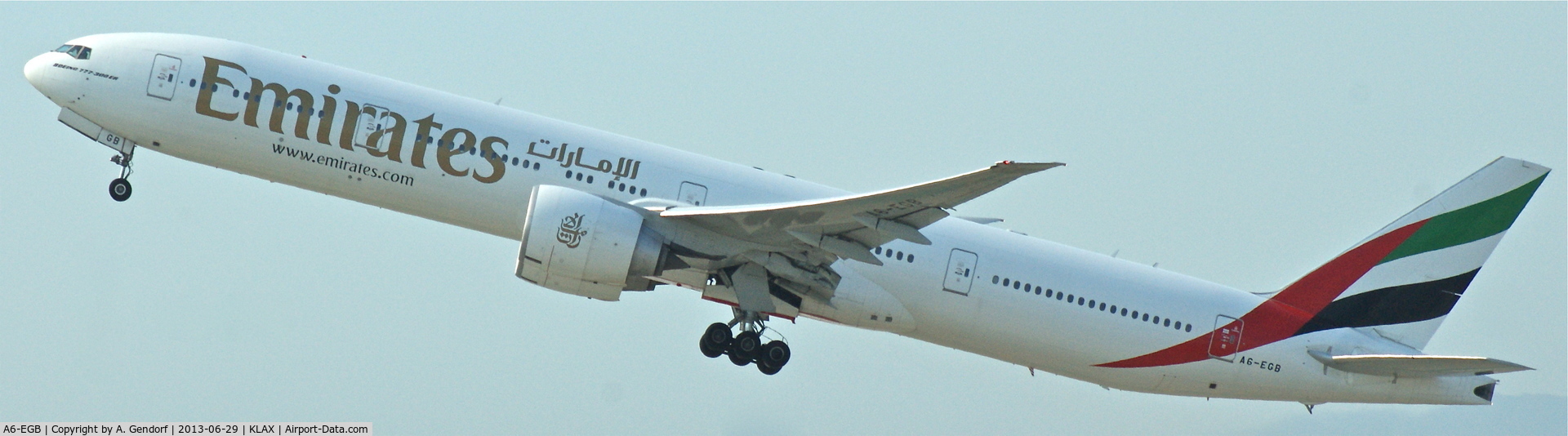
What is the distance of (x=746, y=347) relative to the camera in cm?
2683

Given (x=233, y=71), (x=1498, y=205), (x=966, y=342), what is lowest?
(x=966, y=342)

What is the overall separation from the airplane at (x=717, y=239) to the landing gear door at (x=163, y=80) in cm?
3

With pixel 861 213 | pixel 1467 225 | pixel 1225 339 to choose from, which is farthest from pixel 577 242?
pixel 1467 225

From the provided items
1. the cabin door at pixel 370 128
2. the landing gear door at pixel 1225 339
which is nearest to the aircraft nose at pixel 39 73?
the cabin door at pixel 370 128

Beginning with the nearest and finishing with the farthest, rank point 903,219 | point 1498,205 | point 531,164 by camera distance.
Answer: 1. point 903,219
2. point 531,164
3. point 1498,205

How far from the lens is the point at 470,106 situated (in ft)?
86.2

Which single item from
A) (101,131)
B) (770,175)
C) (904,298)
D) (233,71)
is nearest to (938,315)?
(904,298)

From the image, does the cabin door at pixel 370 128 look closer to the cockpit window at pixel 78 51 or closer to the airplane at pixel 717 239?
the airplane at pixel 717 239

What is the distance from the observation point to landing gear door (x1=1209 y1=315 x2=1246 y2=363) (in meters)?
27.3

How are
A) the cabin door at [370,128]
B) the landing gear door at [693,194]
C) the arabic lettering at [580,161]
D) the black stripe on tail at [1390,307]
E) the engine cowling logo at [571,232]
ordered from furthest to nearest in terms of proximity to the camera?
the black stripe on tail at [1390,307] < the landing gear door at [693,194] < the arabic lettering at [580,161] < the cabin door at [370,128] < the engine cowling logo at [571,232]

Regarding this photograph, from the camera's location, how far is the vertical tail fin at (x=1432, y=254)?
2814cm

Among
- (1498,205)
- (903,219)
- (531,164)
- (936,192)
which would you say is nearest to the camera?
(936,192)

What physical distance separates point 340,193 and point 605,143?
5.01m

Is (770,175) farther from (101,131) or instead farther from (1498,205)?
(1498,205)
